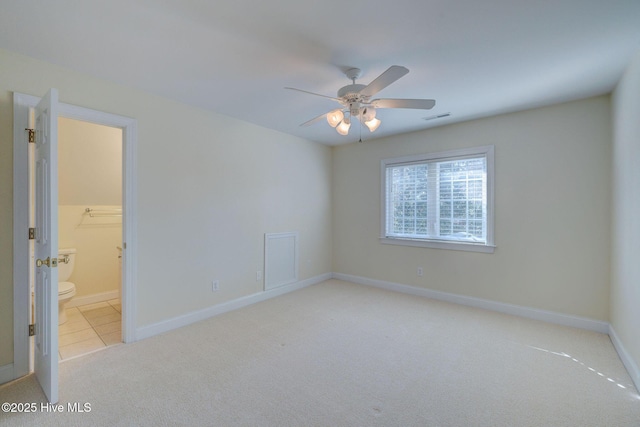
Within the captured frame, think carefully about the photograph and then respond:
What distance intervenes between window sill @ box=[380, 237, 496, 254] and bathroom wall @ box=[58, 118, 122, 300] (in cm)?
407

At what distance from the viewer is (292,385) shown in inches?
80.7

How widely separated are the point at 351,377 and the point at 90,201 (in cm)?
401

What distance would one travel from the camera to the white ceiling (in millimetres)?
1629

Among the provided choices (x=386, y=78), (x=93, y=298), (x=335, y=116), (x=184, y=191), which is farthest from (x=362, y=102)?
(x=93, y=298)

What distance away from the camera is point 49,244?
1833 mm

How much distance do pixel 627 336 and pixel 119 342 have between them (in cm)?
449

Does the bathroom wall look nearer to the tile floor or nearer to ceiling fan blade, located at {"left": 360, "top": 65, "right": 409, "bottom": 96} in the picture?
the tile floor

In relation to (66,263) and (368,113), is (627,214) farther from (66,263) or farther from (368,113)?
(66,263)

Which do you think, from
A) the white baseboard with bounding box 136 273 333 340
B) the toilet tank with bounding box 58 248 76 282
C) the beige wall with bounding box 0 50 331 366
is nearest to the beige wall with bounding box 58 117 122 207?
the toilet tank with bounding box 58 248 76 282

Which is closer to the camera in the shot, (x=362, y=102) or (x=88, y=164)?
(x=362, y=102)

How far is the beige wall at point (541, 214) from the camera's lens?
295 cm

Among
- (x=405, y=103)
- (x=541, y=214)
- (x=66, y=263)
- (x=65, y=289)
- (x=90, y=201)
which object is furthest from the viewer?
(x=90, y=201)

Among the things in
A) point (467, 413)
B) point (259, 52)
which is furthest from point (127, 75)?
point (467, 413)

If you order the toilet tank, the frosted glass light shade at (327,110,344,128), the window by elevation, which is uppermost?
the frosted glass light shade at (327,110,344,128)
